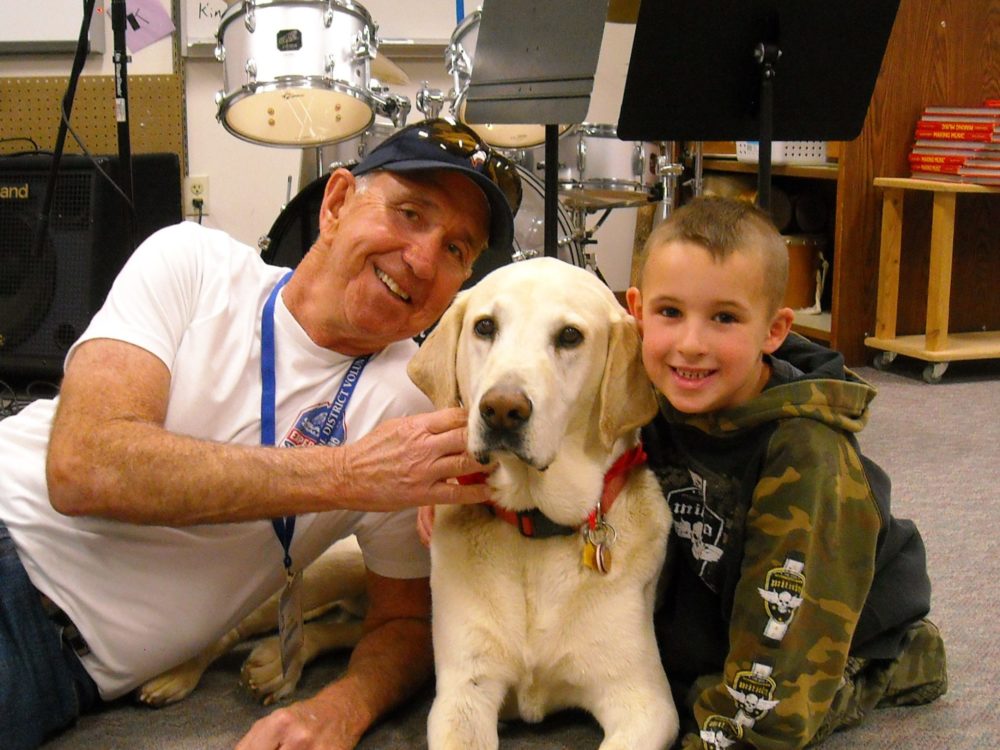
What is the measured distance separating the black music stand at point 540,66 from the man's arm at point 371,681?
3.13 feet

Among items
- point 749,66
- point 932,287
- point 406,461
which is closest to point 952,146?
point 932,287

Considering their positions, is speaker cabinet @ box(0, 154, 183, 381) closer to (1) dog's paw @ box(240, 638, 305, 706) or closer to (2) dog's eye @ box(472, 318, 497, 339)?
(1) dog's paw @ box(240, 638, 305, 706)

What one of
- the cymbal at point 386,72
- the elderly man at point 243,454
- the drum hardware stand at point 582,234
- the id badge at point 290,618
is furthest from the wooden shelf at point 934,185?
the id badge at point 290,618

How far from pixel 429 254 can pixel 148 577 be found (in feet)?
2.17

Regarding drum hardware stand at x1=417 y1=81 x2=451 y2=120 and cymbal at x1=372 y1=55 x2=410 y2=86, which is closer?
drum hardware stand at x1=417 y1=81 x2=451 y2=120

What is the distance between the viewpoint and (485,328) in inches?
53.1

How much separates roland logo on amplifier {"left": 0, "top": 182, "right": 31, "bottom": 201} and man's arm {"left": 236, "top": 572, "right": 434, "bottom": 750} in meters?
2.76

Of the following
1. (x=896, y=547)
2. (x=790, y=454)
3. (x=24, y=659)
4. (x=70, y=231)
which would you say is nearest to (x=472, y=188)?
(x=790, y=454)

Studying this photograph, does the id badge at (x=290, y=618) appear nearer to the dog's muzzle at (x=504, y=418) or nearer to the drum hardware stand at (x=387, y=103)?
the dog's muzzle at (x=504, y=418)

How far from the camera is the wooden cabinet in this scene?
13.4 feet

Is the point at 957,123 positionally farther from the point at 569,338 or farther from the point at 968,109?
the point at 569,338

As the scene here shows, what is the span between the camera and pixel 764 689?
4.14ft

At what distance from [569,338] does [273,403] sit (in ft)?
1.61

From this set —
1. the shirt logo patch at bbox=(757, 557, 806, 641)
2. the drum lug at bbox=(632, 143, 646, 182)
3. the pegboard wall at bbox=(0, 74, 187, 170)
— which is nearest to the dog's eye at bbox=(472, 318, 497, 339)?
the shirt logo patch at bbox=(757, 557, 806, 641)
